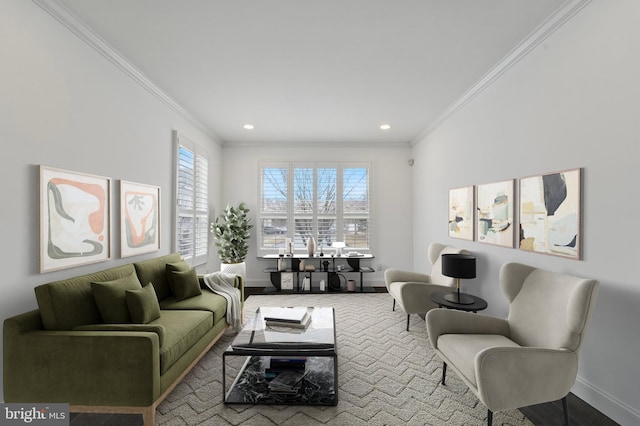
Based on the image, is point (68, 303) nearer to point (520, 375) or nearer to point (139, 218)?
point (139, 218)

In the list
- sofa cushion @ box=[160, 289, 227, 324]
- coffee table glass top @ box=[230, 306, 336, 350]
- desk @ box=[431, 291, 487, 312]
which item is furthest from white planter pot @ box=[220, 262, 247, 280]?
desk @ box=[431, 291, 487, 312]

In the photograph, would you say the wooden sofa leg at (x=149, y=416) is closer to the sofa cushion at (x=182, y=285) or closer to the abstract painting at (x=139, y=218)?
the sofa cushion at (x=182, y=285)

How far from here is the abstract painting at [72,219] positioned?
7.37 ft

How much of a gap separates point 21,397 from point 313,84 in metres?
3.71

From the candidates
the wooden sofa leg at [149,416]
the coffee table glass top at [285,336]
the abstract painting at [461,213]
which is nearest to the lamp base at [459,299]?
the abstract painting at [461,213]

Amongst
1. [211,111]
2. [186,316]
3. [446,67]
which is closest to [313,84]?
[446,67]

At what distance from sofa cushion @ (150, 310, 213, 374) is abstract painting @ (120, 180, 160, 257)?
90 cm

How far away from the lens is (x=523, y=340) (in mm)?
2334

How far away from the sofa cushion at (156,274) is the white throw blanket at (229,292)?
1.60ft

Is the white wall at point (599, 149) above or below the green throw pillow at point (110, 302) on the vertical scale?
above

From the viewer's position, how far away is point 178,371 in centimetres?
232

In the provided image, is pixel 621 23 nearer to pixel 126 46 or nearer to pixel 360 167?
pixel 126 46

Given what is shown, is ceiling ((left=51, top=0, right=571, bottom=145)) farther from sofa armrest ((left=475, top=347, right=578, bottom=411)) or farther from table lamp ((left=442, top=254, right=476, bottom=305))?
sofa armrest ((left=475, top=347, right=578, bottom=411))

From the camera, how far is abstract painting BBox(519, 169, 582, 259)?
7.57 feet
